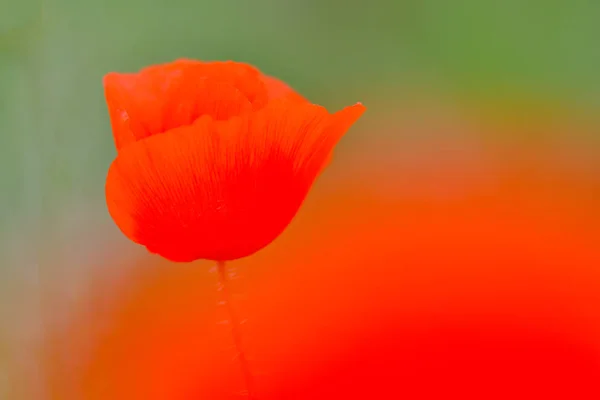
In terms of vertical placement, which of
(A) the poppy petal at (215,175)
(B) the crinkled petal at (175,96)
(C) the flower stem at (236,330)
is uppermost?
(B) the crinkled petal at (175,96)

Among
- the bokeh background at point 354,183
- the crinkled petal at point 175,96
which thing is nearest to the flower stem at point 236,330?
the bokeh background at point 354,183

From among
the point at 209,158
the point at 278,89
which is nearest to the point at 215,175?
the point at 209,158

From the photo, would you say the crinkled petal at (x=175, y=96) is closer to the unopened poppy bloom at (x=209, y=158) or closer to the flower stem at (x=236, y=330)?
the unopened poppy bloom at (x=209, y=158)

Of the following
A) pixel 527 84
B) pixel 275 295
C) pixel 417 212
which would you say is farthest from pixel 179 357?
pixel 527 84

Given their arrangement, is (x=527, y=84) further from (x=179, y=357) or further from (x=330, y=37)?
(x=179, y=357)

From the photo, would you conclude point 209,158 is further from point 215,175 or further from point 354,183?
point 354,183

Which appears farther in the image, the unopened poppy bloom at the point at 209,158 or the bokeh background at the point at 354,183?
the bokeh background at the point at 354,183
